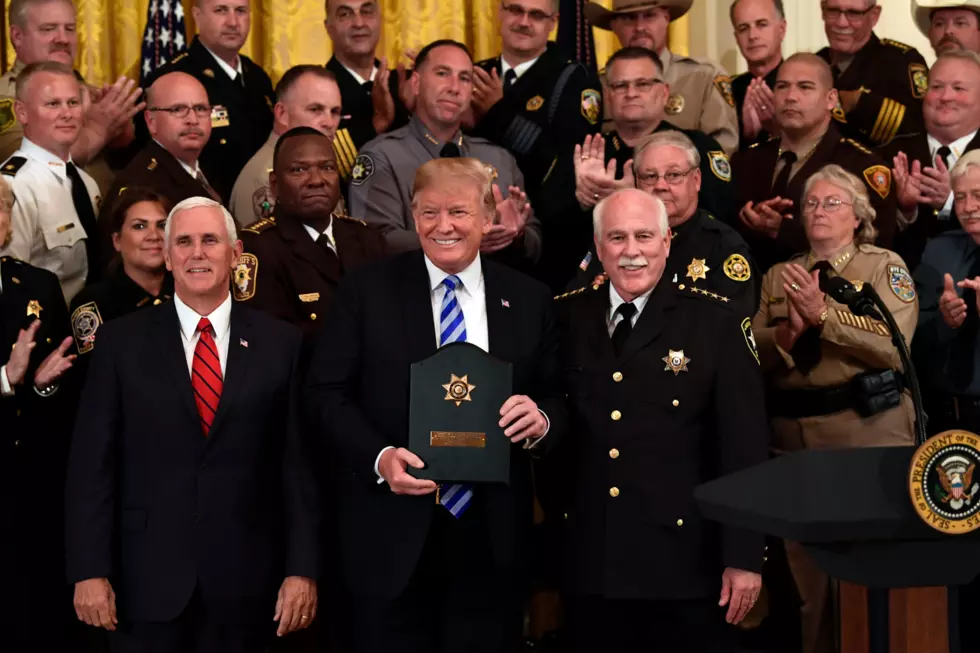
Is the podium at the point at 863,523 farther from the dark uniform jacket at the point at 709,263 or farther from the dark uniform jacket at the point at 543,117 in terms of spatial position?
the dark uniform jacket at the point at 543,117

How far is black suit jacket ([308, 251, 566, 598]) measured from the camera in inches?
123

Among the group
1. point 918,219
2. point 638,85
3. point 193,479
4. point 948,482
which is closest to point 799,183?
point 918,219

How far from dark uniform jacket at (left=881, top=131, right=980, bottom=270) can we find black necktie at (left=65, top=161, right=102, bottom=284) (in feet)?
9.45

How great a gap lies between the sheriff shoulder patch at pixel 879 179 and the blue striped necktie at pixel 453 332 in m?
2.20

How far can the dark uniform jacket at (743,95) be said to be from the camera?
5504mm

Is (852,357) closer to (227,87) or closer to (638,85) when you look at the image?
(638,85)

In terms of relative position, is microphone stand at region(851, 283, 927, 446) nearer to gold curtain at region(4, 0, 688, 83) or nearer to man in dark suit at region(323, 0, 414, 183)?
man in dark suit at region(323, 0, 414, 183)

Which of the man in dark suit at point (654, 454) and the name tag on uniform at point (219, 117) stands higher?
the name tag on uniform at point (219, 117)

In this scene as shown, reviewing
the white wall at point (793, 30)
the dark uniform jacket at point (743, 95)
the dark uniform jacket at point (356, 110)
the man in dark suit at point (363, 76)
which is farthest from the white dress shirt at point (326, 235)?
the white wall at point (793, 30)

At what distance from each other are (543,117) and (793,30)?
224cm

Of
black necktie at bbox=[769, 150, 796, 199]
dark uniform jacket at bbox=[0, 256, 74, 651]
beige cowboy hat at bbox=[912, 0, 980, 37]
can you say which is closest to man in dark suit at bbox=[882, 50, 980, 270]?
black necktie at bbox=[769, 150, 796, 199]

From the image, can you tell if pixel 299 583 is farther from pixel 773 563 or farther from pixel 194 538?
pixel 773 563

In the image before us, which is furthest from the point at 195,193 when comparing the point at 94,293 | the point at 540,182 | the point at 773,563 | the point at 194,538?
the point at 773,563

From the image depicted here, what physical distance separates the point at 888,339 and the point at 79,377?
237 cm
